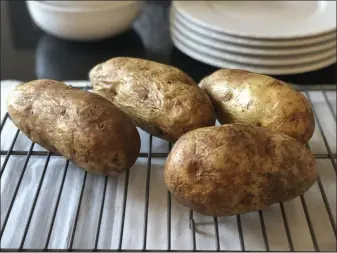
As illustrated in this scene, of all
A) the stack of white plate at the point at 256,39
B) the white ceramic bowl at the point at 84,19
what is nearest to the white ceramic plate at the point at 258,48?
the stack of white plate at the point at 256,39

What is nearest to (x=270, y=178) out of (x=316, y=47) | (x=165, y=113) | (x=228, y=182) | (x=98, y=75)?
(x=228, y=182)

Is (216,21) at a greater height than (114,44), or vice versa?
(216,21)

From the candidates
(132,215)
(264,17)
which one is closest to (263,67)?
(264,17)

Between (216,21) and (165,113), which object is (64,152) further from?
(216,21)

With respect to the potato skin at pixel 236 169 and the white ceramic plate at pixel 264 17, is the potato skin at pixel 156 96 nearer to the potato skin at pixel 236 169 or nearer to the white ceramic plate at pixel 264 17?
the potato skin at pixel 236 169

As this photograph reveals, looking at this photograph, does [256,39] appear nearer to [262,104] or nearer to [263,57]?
[263,57]
